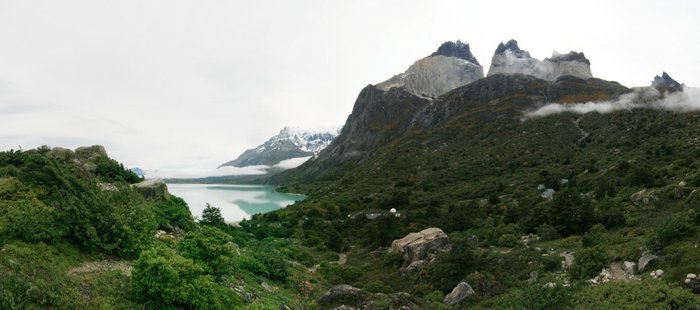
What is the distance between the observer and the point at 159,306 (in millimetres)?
9828

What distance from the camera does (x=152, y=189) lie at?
77.2 ft

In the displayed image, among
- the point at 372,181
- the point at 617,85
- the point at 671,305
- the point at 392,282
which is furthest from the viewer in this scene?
the point at 617,85

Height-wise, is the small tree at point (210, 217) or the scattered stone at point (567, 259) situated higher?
the small tree at point (210, 217)

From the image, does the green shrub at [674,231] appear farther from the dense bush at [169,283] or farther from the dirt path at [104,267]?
the dirt path at [104,267]

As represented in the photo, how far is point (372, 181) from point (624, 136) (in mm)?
44670

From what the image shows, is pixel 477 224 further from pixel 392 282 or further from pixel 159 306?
pixel 159 306

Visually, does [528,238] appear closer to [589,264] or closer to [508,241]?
[508,241]

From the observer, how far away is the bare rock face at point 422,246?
26.4 meters

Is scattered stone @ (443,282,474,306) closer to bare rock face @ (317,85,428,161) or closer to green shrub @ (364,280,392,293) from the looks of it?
green shrub @ (364,280,392,293)

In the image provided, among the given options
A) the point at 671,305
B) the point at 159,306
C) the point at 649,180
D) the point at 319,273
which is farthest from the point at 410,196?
the point at 159,306

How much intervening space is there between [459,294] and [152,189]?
17.9m

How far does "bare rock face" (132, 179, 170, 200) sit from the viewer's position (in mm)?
22984

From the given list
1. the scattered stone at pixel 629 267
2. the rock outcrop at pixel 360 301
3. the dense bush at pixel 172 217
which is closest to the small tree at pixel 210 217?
the dense bush at pixel 172 217

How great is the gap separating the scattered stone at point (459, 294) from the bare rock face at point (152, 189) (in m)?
17.0
